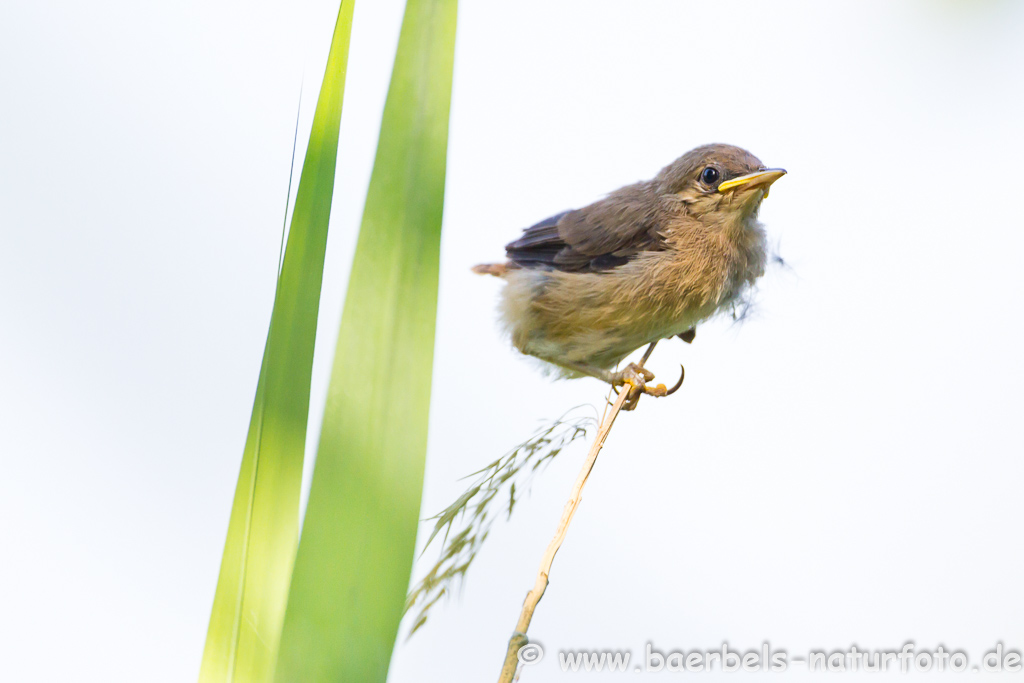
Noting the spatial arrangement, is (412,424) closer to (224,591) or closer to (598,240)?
(224,591)

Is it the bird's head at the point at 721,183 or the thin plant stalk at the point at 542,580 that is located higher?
the bird's head at the point at 721,183

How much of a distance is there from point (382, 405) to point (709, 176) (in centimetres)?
31

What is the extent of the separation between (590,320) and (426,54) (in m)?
0.23

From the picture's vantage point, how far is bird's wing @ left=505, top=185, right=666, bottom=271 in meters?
0.49

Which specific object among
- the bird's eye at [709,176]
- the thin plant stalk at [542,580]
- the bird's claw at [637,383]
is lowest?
the thin plant stalk at [542,580]

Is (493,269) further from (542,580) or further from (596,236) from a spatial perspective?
(542,580)

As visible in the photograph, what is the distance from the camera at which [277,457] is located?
10.5 inches

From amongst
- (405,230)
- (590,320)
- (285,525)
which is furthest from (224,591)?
(590,320)

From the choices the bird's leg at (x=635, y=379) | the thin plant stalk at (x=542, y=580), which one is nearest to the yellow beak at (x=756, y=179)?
the bird's leg at (x=635, y=379)

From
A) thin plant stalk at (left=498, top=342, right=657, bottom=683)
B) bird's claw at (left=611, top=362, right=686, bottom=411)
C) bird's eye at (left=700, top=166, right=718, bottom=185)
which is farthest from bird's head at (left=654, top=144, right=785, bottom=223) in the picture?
thin plant stalk at (left=498, top=342, right=657, bottom=683)

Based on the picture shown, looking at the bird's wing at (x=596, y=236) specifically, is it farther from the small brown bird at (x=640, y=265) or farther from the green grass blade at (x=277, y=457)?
the green grass blade at (x=277, y=457)

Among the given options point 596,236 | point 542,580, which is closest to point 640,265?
point 596,236

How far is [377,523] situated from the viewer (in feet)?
0.81

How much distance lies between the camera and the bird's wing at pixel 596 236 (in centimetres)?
49
